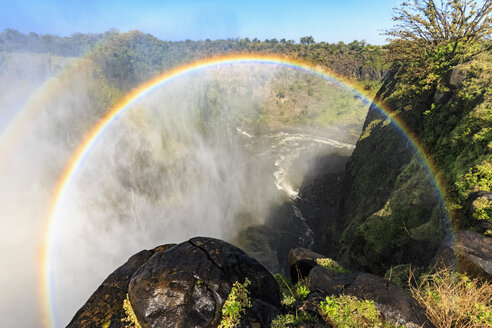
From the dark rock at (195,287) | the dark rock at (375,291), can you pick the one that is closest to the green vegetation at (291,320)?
the dark rock at (195,287)

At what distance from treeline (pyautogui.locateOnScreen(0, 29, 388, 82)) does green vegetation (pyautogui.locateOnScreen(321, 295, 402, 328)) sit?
44.4 metres

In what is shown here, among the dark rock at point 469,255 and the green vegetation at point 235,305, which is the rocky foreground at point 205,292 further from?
the dark rock at point 469,255

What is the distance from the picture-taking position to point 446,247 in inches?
270

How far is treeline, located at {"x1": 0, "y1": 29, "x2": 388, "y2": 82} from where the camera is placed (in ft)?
129

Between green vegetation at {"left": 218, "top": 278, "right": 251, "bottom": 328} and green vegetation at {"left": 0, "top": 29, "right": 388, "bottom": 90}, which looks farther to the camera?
green vegetation at {"left": 0, "top": 29, "right": 388, "bottom": 90}

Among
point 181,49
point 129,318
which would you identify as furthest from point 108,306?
point 181,49

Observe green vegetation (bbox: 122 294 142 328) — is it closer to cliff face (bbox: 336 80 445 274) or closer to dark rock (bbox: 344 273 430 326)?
dark rock (bbox: 344 273 430 326)

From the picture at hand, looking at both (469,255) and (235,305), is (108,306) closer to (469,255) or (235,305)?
(235,305)

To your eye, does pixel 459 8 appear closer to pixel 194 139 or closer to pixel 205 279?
pixel 205 279

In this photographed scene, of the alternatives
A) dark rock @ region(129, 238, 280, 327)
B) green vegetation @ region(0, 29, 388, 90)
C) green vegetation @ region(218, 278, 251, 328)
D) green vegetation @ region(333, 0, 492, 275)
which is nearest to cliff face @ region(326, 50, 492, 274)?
green vegetation @ region(333, 0, 492, 275)

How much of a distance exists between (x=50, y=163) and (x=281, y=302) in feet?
112

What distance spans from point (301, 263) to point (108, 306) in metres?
6.26

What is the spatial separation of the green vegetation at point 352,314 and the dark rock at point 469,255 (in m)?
2.86

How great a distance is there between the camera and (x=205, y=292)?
5.39 m
